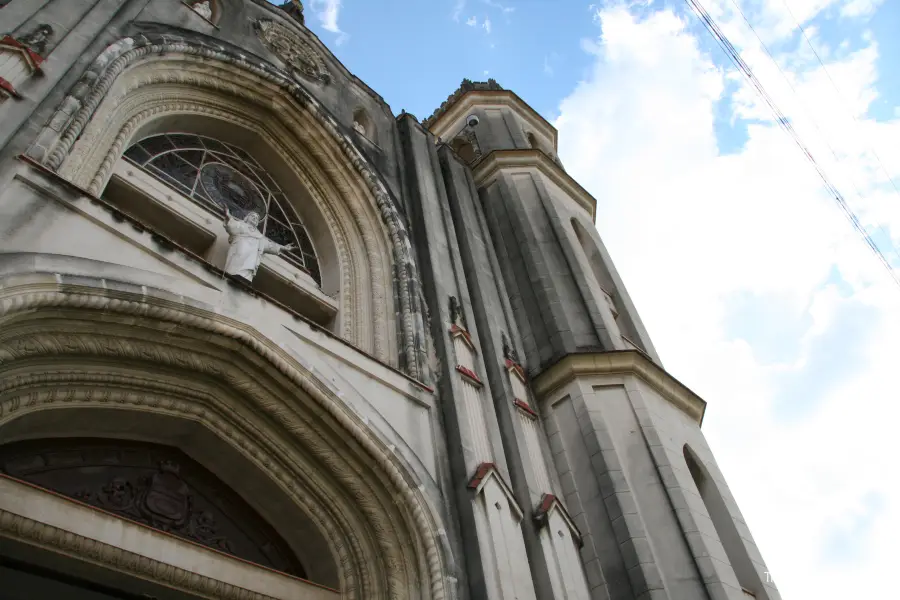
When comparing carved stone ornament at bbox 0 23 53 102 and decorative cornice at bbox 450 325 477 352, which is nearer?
carved stone ornament at bbox 0 23 53 102

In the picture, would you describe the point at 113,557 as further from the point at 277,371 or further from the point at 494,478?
the point at 494,478

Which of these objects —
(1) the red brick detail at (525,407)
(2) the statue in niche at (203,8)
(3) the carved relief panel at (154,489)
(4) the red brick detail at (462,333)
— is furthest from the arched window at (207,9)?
(1) the red brick detail at (525,407)

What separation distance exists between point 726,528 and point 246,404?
18.7 ft

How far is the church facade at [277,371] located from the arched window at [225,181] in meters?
0.05

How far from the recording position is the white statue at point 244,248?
23.0 ft

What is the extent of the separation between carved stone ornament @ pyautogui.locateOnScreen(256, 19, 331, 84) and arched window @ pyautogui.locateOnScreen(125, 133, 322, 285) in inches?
76.3

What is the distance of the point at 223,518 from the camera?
20.2 ft

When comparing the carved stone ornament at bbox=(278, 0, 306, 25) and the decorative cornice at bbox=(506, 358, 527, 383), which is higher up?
the carved stone ornament at bbox=(278, 0, 306, 25)

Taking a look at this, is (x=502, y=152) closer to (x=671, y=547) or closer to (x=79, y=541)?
(x=671, y=547)

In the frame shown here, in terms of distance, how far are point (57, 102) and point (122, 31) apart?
1.85 m

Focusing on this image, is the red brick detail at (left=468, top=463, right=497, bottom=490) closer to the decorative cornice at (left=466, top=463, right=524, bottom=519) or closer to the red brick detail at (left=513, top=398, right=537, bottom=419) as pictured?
the decorative cornice at (left=466, top=463, right=524, bottom=519)

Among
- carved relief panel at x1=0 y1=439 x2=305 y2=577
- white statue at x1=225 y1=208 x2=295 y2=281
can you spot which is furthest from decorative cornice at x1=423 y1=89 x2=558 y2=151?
carved relief panel at x1=0 y1=439 x2=305 y2=577

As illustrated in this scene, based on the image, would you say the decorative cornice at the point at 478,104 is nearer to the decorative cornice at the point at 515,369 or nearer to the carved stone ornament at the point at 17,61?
the decorative cornice at the point at 515,369

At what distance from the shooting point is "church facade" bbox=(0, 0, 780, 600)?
5.14 meters
